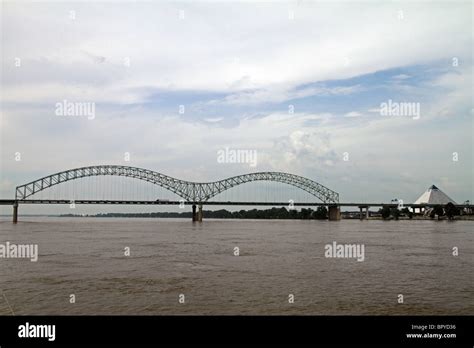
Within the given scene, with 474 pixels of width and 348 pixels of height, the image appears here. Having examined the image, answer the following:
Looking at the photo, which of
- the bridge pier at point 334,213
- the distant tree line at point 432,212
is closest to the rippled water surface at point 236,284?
the distant tree line at point 432,212

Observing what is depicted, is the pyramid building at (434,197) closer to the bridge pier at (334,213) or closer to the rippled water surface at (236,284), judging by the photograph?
the bridge pier at (334,213)

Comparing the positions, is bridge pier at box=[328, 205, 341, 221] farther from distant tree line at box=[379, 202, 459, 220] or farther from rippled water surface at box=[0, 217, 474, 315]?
rippled water surface at box=[0, 217, 474, 315]

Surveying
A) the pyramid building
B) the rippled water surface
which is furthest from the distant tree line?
the rippled water surface

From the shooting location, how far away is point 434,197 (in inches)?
4769

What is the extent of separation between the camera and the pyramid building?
120 meters

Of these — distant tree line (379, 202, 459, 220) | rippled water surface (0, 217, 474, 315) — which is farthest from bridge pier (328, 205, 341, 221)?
rippled water surface (0, 217, 474, 315)

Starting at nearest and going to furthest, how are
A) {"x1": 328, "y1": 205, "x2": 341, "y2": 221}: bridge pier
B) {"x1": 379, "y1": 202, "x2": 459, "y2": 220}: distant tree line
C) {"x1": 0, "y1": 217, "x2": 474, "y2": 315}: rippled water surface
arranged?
{"x1": 0, "y1": 217, "x2": 474, "y2": 315}: rippled water surface → {"x1": 379, "y1": 202, "x2": 459, "y2": 220}: distant tree line → {"x1": 328, "y1": 205, "x2": 341, "y2": 221}: bridge pier

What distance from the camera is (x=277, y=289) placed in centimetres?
1370

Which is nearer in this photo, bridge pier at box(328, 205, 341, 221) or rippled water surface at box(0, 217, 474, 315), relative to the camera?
rippled water surface at box(0, 217, 474, 315)

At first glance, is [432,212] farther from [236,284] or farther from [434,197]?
[236,284]

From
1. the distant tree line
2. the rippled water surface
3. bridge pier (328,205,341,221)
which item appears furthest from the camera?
bridge pier (328,205,341,221)
